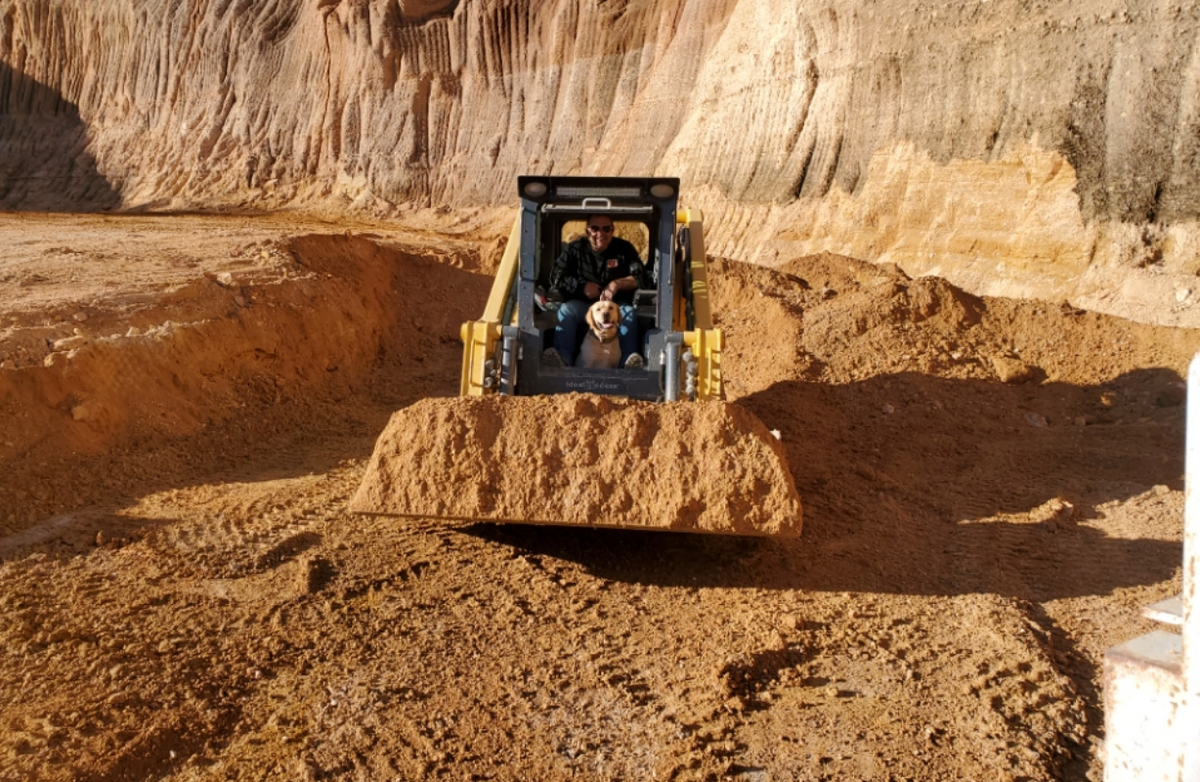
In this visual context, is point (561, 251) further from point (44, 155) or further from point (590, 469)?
point (44, 155)

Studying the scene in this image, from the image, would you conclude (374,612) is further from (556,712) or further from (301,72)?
(301,72)

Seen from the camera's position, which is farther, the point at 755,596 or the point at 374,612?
the point at 755,596

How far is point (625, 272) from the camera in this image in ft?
21.0

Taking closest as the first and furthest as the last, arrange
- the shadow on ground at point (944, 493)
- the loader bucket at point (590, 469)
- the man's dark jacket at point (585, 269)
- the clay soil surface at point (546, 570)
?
the clay soil surface at point (546, 570) → the loader bucket at point (590, 469) → the shadow on ground at point (944, 493) → the man's dark jacket at point (585, 269)

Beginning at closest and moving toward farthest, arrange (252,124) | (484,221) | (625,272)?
(625,272) < (484,221) < (252,124)

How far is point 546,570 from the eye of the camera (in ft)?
16.1

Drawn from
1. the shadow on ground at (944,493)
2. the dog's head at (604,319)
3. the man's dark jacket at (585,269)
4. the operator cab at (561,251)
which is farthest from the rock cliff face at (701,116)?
the dog's head at (604,319)

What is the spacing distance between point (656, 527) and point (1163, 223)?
294 inches

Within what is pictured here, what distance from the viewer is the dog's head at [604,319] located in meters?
5.87

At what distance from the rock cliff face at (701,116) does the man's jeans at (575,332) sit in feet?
18.7

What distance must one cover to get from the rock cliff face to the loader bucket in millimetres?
6433

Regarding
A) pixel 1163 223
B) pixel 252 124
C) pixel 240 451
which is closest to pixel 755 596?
pixel 240 451

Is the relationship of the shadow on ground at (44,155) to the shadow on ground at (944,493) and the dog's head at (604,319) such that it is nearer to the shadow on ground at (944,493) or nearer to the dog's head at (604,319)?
the dog's head at (604,319)

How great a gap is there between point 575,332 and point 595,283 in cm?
35
